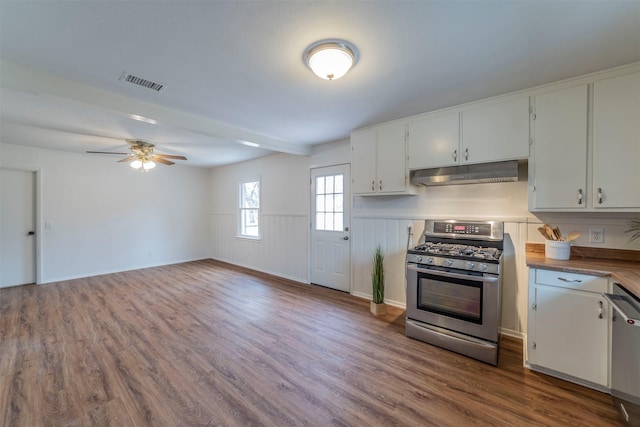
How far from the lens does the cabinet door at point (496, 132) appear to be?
2425mm

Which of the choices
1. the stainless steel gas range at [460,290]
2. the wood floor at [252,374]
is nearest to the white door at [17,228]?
the wood floor at [252,374]

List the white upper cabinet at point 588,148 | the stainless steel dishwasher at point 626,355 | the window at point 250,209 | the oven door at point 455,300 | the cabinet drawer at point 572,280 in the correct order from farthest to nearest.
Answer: the window at point 250,209 < the oven door at point 455,300 < the white upper cabinet at point 588,148 < the cabinet drawer at point 572,280 < the stainless steel dishwasher at point 626,355

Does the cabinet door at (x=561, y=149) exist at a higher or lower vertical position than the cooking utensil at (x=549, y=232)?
higher

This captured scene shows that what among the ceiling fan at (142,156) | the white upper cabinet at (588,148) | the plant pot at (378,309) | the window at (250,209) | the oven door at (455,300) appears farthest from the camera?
the window at (250,209)

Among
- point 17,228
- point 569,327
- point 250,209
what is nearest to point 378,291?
point 569,327

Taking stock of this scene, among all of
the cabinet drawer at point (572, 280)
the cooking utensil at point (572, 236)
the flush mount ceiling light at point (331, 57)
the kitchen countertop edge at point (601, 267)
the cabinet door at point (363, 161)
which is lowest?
the cabinet drawer at point (572, 280)

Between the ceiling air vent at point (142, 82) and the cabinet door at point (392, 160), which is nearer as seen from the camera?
the ceiling air vent at point (142, 82)

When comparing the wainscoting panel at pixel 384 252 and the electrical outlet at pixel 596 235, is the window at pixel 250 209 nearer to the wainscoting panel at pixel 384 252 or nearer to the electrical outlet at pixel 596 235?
the wainscoting panel at pixel 384 252

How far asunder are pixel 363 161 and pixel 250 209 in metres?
3.36

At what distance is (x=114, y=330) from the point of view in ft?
9.57

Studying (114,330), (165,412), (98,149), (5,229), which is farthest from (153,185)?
(165,412)

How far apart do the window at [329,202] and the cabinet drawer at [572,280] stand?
2628 mm

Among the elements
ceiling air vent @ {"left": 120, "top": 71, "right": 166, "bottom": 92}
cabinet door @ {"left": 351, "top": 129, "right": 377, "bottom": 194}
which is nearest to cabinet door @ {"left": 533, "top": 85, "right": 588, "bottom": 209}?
cabinet door @ {"left": 351, "top": 129, "right": 377, "bottom": 194}

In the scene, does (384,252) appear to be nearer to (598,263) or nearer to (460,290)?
(460,290)
